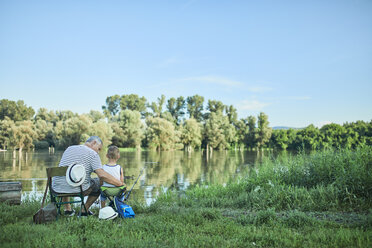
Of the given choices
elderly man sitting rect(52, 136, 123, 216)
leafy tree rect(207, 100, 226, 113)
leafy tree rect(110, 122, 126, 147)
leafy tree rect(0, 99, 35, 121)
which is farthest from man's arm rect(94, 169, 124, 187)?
leafy tree rect(207, 100, 226, 113)

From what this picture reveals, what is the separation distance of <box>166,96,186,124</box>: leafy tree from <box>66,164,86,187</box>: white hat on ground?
281ft

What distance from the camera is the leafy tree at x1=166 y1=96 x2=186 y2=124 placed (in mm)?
90812

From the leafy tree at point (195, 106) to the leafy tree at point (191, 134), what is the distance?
25676 mm

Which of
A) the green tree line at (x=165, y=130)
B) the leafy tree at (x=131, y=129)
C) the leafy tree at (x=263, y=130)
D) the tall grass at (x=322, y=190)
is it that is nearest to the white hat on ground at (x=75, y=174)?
the tall grass at (x=322, y=190)

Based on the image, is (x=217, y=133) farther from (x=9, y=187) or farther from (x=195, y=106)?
(x=9, y=187)

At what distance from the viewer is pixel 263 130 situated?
75.5 metres

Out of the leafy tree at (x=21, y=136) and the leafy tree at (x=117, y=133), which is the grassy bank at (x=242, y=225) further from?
the leafy tree at (x=117, y=133)

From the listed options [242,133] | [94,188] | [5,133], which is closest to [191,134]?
[242,133]

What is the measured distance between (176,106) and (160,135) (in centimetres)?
3137

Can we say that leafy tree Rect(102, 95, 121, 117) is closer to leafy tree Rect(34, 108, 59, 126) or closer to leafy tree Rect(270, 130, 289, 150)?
leafy tree Rect(34, 108, 59, 126)

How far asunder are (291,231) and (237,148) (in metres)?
76.3

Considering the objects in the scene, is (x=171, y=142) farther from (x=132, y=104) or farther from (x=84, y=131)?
(x=132, y=104)

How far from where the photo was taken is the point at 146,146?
6469 centimetres

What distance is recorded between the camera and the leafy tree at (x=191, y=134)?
63844 mm
